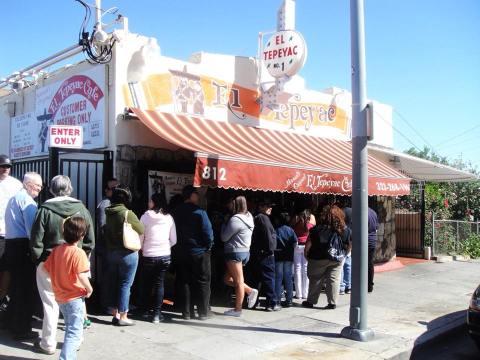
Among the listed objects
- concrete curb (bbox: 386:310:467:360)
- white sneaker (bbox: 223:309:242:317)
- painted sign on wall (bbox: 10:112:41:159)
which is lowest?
concrete curb (bbox: 386:310:467:360)

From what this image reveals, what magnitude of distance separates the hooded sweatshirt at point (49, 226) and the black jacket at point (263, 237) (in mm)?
2758

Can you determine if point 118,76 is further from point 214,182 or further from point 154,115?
point 214,182

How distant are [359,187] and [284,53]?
388 centimetres

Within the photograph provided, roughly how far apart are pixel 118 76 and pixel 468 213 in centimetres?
1693

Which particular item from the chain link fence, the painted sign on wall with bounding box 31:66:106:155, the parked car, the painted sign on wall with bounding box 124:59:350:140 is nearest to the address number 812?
the painted sign on wall with bounding box 124:59:350:140

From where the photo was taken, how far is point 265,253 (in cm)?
733

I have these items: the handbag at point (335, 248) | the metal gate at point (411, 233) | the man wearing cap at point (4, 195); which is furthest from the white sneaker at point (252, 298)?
the metal gate at point (411, 233)

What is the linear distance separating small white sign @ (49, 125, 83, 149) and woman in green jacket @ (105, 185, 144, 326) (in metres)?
1.08

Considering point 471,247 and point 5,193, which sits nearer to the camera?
point 5,193

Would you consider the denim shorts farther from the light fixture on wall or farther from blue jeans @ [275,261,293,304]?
the light fixture on wall

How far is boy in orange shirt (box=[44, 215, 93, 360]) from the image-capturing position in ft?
14.8

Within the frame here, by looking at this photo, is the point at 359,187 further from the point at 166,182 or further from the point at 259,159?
the point at 166,182

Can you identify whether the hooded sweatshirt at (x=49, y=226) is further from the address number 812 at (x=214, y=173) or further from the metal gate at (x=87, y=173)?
the metal gate at (x=87, y=173)

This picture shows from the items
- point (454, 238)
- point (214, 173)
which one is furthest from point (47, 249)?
point (454, 238)
